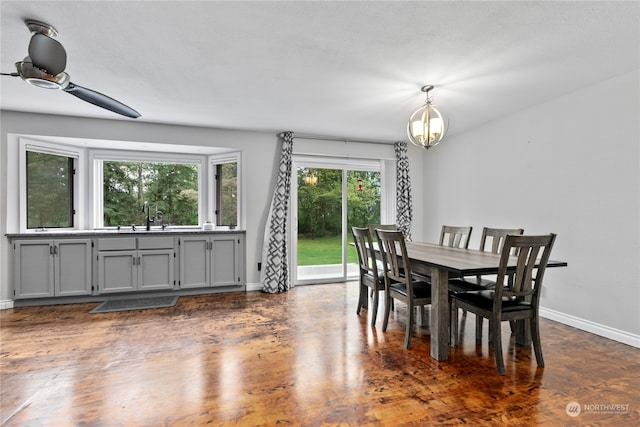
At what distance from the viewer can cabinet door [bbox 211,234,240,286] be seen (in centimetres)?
443

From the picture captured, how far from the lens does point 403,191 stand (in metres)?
Result: 5.23

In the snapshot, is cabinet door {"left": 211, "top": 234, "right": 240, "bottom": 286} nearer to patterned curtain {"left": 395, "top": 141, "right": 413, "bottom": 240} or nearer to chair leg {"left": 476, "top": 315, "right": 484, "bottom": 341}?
patterned curtain {"left": 395, "top": 141, "right": 413, "bottom": 240}

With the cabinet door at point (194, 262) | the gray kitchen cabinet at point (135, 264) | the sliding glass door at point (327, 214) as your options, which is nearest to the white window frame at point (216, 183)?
the cabinet door at point (194, 262)

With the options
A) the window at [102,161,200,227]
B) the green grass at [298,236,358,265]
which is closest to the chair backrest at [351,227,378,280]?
the green grass at [298,236,358,265]

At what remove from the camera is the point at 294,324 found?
10.6 ft

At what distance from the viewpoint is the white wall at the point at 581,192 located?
9.12ft

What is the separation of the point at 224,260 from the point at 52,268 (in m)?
2.00

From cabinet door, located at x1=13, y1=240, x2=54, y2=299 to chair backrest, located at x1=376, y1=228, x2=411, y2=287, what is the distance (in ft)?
12.9

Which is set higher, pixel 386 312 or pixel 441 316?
pixel 441 316

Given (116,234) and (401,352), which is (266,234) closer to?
(116,234)

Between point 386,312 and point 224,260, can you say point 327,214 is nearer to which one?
point 224,260

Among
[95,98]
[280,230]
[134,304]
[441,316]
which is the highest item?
[95,98]

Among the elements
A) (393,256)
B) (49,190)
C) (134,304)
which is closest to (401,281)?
(393,256)

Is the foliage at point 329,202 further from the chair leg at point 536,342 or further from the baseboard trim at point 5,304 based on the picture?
the baseboard trim at point 5,304
